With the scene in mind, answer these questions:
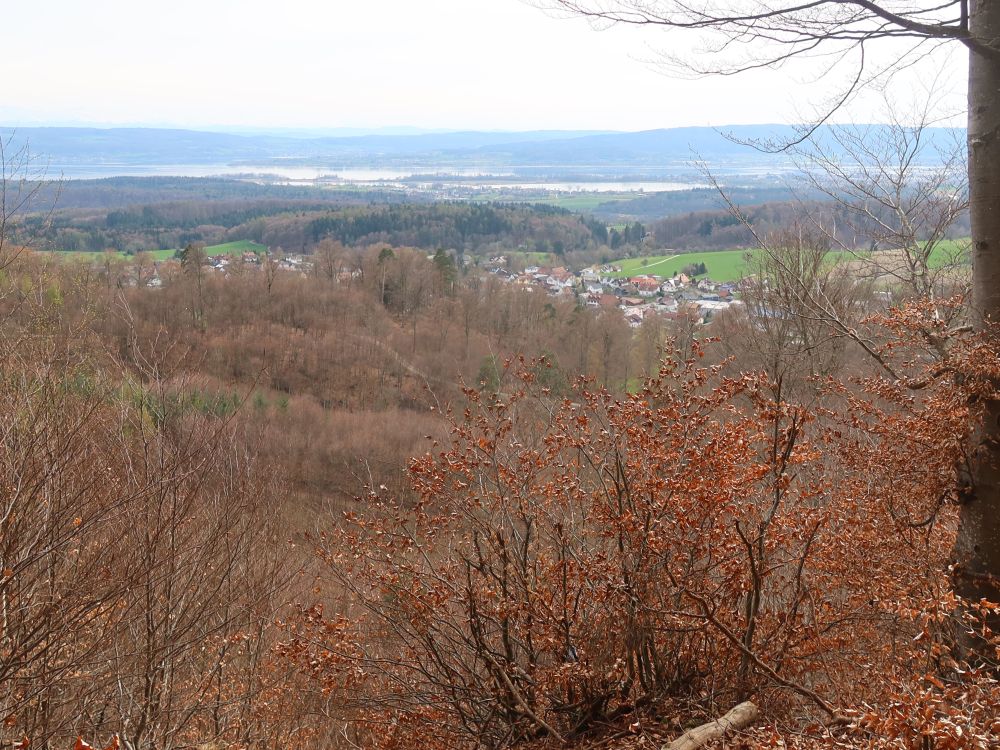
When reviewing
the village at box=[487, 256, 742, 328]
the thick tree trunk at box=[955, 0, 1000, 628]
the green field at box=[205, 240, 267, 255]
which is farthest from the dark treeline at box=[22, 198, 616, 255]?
the thick tree trunk at box=[955, 0, 1000, 628]

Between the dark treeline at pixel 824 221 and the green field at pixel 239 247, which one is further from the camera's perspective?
the green field at pixel 239 247

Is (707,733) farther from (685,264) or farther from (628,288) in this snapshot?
(685,264)

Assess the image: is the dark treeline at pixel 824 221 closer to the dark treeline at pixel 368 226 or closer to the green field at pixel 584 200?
the dark treeline at pixel 368 226

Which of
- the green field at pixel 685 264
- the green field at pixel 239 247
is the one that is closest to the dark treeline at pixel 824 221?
the green field at pixel 685 264

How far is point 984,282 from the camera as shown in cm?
442

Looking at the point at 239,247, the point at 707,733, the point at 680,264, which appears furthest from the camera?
the point at 239,247

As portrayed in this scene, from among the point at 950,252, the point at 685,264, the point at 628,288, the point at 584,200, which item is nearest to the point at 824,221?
the point at 950,252

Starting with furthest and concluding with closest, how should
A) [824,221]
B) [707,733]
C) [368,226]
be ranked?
[368,226], [824,221], [707,733]

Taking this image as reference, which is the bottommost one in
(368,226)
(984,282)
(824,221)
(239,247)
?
(239,247)

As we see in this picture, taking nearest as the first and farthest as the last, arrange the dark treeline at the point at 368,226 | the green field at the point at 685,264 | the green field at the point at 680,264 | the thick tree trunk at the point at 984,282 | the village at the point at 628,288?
the thick tree trunk at the point at 984,282, the village at the point at 628,288, the green field at the point at 685,264, the green field at the point at 680,264, the dark treeline at the point at 368,226

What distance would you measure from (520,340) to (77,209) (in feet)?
192

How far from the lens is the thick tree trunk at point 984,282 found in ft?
14.1

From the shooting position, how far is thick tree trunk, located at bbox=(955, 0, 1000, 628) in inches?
169

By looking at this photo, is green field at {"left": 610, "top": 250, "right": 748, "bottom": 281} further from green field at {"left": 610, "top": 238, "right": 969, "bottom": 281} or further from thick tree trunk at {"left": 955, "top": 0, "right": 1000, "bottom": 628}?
thick tree trunk at {"left": 955, "top": 0, "right": 1000, "bottom": 628}
